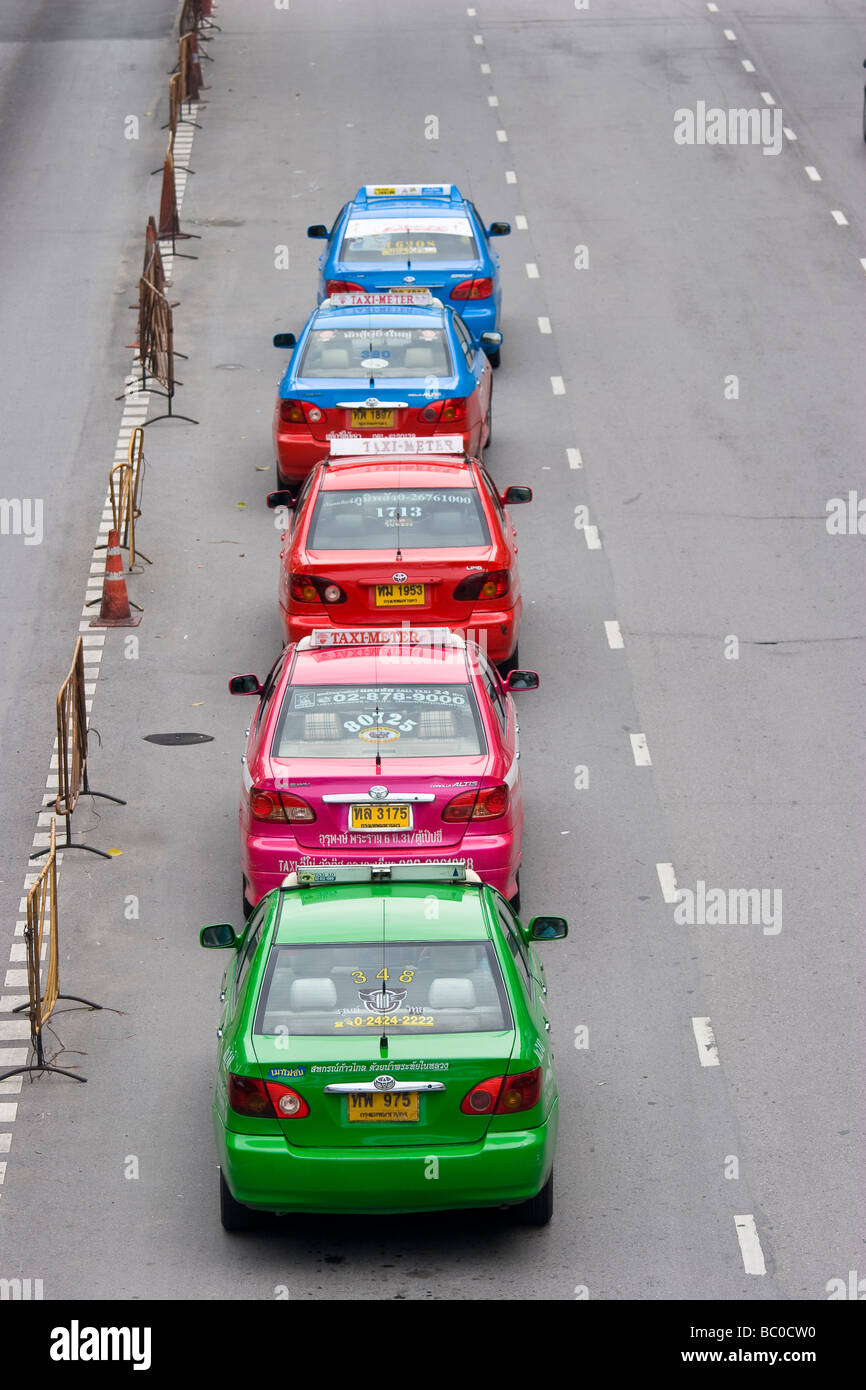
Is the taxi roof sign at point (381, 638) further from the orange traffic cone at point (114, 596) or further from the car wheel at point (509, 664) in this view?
the orange traffic cone at point (114, 596)

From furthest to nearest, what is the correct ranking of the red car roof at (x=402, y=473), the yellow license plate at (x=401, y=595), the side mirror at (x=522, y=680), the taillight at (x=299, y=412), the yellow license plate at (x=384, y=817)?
1. the taillight at (x=299, y=412)
2. the red car roof at (x=402, y=473)
3. the yellow license plate at (x=401, y=595)
4. the side mirror at (x=522, y=680)
5. the yellow license plate at (x=384, y=817)

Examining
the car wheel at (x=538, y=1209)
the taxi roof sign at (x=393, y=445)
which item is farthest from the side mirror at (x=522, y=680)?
the car wheel at (x=538, y=1209)

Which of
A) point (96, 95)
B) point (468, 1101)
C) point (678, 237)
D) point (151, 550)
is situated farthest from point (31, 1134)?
point (96, 95)

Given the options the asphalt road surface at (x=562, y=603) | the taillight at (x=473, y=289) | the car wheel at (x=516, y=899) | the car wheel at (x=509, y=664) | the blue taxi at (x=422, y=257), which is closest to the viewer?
the asphalt road surface at (x=562, y=603)

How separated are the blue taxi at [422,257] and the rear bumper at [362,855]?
11.8 m

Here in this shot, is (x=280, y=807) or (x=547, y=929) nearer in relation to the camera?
(x=547, y=929)

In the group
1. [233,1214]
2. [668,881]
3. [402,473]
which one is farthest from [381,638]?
[233,1214]

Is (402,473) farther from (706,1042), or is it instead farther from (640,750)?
(706,1042)

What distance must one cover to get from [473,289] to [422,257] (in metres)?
0.82

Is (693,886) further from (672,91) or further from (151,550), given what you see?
(672,91)

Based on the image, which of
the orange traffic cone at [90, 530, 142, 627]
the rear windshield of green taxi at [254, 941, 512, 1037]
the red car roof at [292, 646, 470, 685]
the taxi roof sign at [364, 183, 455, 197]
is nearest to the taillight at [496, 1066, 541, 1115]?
the rear windshield of green taxi at [254, 941, 512, 1037]

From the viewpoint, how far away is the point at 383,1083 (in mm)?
9305

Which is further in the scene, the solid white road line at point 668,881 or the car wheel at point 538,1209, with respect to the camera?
the solid white road line at point 668,881

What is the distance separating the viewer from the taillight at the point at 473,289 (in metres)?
24.4
